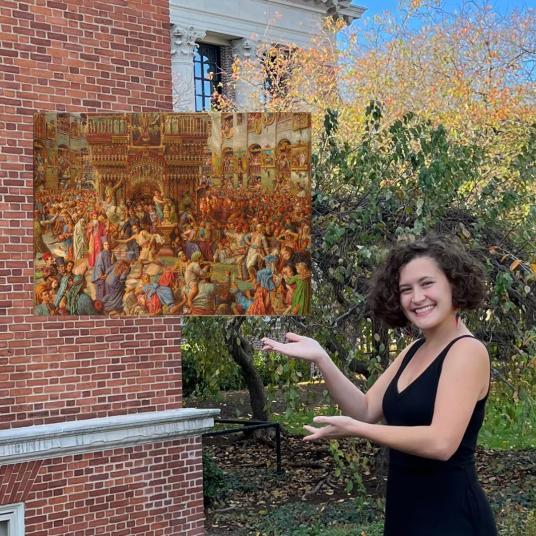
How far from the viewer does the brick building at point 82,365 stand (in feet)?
27.4

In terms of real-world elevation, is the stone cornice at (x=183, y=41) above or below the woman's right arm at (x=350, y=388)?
above

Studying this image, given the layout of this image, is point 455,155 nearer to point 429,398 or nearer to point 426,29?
point 429,398

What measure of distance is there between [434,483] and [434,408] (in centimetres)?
27

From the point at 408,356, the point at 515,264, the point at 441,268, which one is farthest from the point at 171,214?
the point at 441,268

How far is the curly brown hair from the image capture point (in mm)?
3488

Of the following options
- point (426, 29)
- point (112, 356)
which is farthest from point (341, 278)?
point (426, 29)

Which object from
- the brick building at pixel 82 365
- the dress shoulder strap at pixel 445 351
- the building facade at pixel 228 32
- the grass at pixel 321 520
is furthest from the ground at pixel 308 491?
the building facade at pixel 228 32

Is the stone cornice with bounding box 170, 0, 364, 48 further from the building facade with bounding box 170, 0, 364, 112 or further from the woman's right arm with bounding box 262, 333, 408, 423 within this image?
the woman's right arm with bounding box 262, 333, 408, 423

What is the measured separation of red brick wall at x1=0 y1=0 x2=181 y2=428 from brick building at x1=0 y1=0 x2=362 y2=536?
1 centimetres

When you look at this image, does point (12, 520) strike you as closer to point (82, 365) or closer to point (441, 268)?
point (82, 365)

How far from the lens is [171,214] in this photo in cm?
817

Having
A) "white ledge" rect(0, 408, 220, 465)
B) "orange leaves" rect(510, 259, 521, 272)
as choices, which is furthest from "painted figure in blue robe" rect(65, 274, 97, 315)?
"orange leaves" rect(510, 259, 521, 272)

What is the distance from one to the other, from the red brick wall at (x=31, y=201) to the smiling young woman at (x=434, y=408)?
5.39 m

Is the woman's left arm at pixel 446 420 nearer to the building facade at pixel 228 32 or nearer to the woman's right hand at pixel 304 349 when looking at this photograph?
the woman's right hand at pixel 304 349
